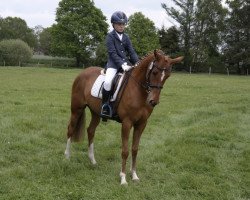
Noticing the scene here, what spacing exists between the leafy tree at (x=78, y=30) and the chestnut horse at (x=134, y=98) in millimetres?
52551

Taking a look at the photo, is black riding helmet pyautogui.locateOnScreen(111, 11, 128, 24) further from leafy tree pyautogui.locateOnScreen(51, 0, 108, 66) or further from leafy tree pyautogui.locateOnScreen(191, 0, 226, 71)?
leafy tree pyautogui.locateOnScreen(191, 0, 226, 71)

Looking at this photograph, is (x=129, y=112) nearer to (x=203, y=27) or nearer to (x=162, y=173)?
(x=162, y=173)

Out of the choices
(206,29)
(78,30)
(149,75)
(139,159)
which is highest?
(206,29)

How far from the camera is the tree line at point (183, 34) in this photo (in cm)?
6000

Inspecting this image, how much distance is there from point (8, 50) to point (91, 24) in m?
13.5

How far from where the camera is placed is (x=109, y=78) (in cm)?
780

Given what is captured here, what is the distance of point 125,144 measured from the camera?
24.7 ft

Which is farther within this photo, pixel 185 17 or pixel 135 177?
pixel 185 17

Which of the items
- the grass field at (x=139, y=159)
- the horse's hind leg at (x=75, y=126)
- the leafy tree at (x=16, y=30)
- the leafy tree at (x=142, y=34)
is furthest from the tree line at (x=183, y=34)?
the horse's hind leg at (x=75, y=126)

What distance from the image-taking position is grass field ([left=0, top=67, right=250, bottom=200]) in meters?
6.98

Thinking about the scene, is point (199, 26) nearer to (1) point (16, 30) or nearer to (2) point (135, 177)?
(1) point (16, 30)

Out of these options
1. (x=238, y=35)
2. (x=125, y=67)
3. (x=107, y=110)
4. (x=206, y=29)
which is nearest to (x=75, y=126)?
(x=107, y=110)

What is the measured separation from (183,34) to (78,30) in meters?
16.7

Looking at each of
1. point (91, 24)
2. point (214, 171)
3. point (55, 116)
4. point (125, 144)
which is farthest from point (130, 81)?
point (91, 24)
